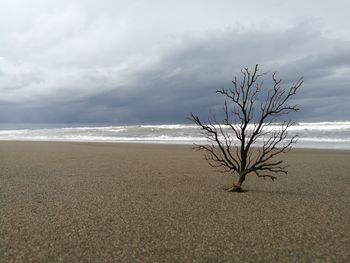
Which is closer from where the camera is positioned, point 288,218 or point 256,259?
point 256,259

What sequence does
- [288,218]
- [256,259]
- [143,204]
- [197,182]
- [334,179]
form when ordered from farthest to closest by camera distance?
[334,179] → [197,182] → [143,204] → [288,218] → [256,259]

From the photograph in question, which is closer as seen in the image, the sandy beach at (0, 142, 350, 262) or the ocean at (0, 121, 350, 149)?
the sandy beach at (0, 142, 350, 262)

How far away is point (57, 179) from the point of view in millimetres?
6980

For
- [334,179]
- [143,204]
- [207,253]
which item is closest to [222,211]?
[143,204]

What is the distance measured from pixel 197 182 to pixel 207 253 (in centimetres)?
368

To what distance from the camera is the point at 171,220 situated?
160 inches

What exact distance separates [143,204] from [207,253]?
1.93 metres

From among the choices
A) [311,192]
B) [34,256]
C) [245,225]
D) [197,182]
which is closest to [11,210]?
[34,256]

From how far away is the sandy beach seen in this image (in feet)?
10.1

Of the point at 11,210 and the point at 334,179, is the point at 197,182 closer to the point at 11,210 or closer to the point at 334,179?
the point at 334,179

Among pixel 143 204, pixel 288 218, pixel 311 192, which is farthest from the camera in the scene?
pixel 311 192

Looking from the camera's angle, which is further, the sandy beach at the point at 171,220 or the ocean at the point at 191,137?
the ocean at the point at 191,137

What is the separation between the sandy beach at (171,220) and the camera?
3.08 m

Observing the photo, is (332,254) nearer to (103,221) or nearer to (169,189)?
(103,221)
